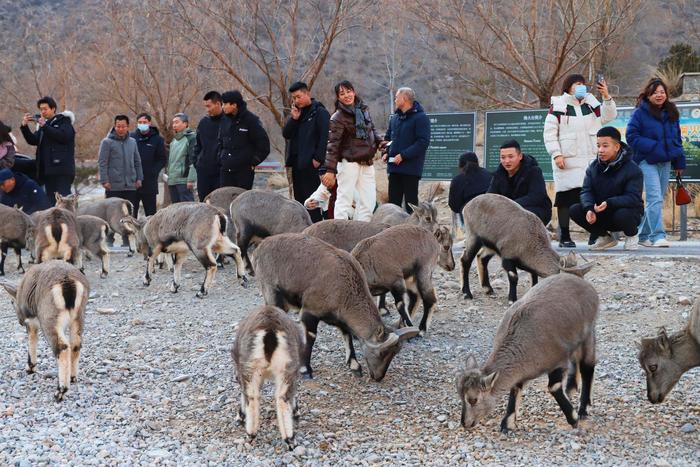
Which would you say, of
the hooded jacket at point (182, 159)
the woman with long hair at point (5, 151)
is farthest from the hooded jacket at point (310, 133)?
the woman with long hair at point (5, 151)

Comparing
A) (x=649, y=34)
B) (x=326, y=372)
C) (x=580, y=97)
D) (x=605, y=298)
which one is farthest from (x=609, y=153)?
(x=649, y=34)

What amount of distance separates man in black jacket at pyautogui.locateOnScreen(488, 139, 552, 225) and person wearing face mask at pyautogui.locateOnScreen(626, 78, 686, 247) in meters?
1.63

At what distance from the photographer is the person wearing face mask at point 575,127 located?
11.5 m

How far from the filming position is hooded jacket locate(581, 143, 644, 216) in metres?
10.8

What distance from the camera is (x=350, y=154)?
10844 mm

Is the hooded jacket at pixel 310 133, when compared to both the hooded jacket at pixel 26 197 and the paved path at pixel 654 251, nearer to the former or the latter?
the paved path at pixel 654 251

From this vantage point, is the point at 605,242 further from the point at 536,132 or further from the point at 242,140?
the point at 242,140

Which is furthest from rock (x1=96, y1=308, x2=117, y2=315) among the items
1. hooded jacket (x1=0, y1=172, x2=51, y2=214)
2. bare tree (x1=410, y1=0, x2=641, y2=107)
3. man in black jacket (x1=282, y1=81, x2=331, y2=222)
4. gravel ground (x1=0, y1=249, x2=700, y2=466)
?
bare tree (x1=410, y1=0, x2=641, y2=107)

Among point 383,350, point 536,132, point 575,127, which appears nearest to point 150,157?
point 536,132

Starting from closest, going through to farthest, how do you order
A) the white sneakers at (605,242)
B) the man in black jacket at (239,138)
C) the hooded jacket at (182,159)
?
the white sneakers at (605,242), the man in black jacket at (239,138), the hooded jacket at (182,159)

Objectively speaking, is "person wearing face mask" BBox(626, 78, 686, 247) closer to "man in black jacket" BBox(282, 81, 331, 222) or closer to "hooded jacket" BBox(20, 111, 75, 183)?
"man in black jacket" BBox(282, 81, 331, 222)

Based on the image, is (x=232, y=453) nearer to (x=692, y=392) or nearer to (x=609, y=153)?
(x=692, y=392)

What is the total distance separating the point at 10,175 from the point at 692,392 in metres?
11.7

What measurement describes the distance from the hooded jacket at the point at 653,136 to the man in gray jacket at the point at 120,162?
849 cm
